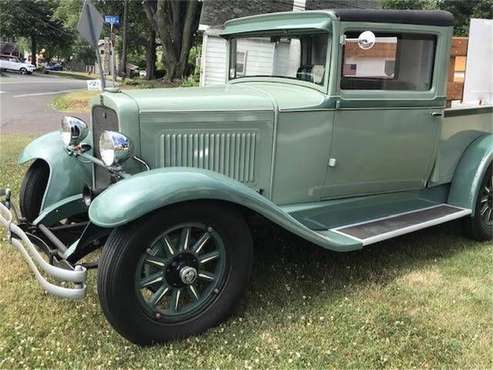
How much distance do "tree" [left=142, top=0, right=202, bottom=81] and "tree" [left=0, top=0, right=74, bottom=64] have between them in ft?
77.7

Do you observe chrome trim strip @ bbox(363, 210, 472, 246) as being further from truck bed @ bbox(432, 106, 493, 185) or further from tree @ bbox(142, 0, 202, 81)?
tree @ bbox(142, 0, 202, 81)

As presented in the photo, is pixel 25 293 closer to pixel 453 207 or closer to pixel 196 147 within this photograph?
pixel 196 147

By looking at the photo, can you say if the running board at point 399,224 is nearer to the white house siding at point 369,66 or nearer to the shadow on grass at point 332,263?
the shadow on grass at point 332,263

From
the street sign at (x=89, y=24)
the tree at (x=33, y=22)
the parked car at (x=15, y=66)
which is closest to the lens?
the street sign at (x=89, y=24)

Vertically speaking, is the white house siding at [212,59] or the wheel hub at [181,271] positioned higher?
the white house siding at [212,59]

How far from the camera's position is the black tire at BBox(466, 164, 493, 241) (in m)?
4.51

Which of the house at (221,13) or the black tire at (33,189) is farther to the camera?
the house at (221,13)

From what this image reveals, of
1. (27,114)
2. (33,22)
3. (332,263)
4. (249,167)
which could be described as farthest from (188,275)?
(33,22)

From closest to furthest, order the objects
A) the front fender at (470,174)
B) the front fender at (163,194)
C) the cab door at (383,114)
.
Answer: the front fender at (163,194) → the cab door at (383,114) → the front fender at (470,174)

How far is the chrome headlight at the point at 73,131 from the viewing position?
11.6 ft

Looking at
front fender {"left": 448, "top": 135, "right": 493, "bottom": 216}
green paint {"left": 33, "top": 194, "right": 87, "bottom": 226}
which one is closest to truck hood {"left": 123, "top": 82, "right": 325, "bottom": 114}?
green paint {"left": 33, "top": 194, "right": 87, "bottom": 226}

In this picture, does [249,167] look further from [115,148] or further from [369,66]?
[369,66]

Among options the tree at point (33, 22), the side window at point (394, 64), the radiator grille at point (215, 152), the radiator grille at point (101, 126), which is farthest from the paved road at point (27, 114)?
the tree at point (33, 22)

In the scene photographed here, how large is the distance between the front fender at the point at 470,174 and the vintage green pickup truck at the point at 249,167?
12mm
